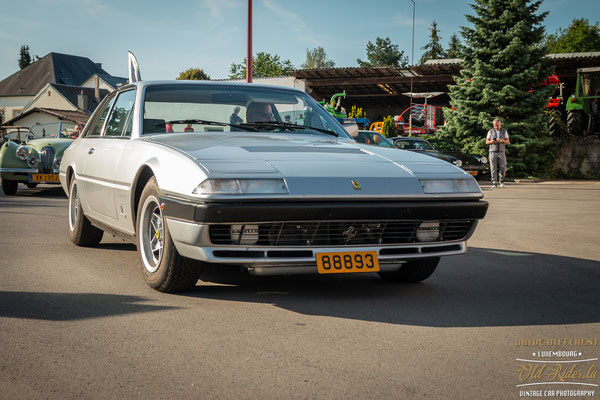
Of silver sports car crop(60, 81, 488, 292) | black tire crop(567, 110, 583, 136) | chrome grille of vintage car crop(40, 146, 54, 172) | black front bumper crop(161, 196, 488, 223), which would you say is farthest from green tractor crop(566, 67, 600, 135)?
black front bumper crop(161, 196, 488, 223)

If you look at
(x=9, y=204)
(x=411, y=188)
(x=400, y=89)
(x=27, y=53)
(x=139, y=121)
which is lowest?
(x=9, y=204)

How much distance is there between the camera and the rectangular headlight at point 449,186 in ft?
13.7

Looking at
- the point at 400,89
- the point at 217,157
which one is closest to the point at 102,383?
the point at 217,157

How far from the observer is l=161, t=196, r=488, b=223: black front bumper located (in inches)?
144

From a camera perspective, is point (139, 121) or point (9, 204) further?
point (9, 204)

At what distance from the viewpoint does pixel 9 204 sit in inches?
439

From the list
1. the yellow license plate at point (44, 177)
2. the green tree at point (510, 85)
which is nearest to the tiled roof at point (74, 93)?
the green tree at point (510, 85)

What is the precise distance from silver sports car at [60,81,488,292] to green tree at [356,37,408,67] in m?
92.6

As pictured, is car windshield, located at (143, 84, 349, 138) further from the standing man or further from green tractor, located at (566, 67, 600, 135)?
green tractor, located at (566, 67, 600, 135)

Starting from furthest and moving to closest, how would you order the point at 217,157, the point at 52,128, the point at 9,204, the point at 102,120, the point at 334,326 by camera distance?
the point at 52,128, the point at 9,204, the point at 102,120, the point at 217,157, the point at 334,326

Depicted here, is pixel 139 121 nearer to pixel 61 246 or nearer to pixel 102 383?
pixel 61 246

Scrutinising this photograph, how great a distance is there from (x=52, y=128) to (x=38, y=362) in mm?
12972

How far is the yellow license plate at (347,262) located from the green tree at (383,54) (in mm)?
93792

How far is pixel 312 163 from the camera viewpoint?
4078 mm
